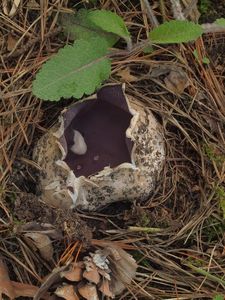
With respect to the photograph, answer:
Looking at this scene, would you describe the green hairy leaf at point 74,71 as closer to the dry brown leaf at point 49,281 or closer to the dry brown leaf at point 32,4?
the dry brown leaf at point 32,4

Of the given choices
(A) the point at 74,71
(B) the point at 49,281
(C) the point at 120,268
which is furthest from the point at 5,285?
(A) the point at 74,71

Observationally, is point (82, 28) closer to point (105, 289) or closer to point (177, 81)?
point (177, 81)

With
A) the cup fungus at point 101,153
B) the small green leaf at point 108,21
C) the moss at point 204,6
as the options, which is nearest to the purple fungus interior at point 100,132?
the cup fungus at point 101,153

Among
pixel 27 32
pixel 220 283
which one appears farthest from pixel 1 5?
pixel 220 283

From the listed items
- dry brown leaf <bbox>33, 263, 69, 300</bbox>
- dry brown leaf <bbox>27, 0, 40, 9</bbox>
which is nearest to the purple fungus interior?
dry brown leaf <bbox>33, 263, 69, 300</bbox>

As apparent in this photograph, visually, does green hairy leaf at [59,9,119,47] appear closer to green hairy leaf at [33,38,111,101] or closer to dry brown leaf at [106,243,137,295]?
green hairy leaf at [33,38,111,101]

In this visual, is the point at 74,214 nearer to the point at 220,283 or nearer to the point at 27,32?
the point at 220,283
